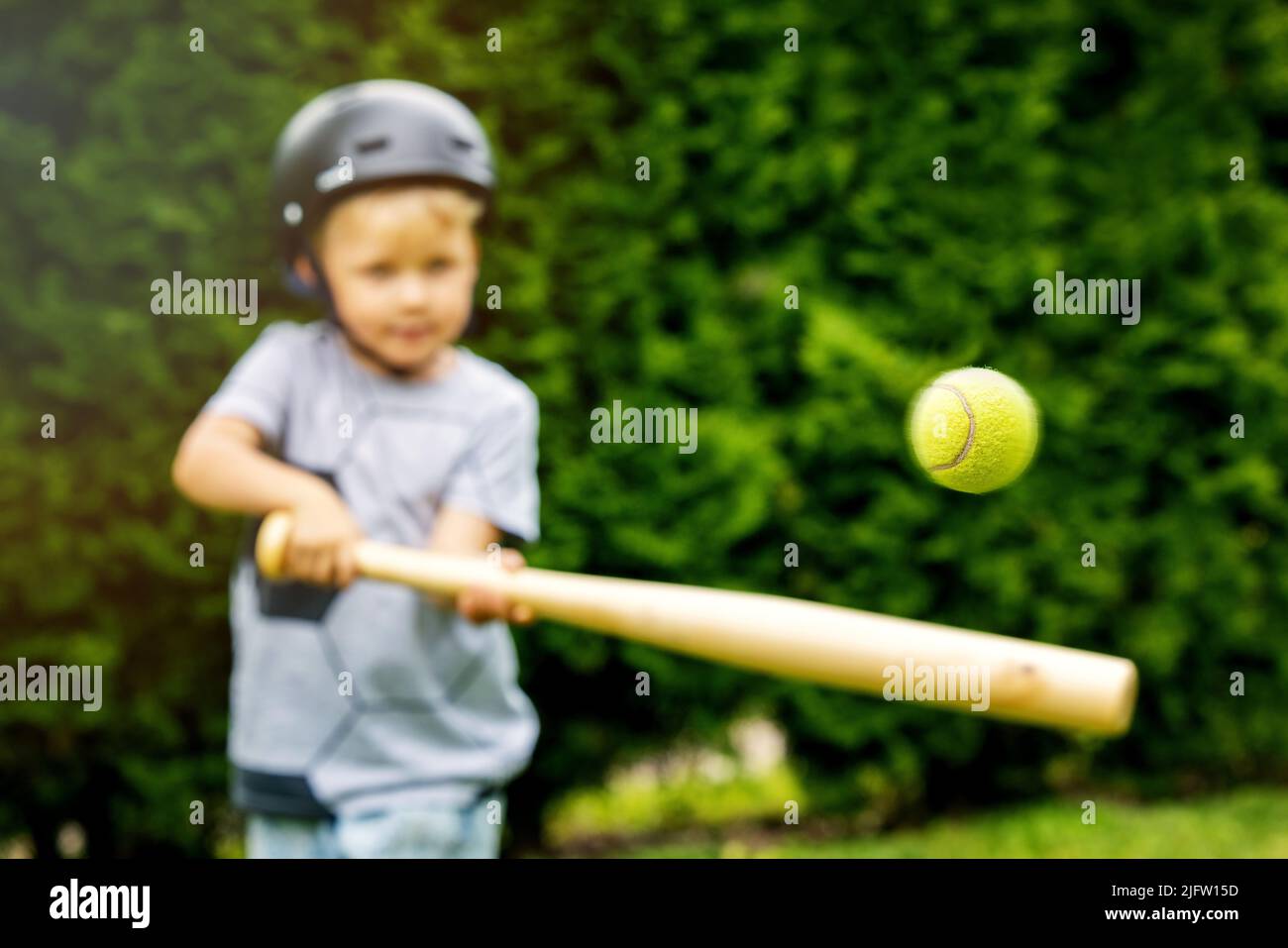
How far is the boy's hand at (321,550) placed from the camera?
2713mm

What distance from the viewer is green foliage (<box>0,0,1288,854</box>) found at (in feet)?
13.0

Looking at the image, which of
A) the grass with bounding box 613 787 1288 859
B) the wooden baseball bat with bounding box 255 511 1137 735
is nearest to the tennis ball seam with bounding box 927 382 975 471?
the wooden baseball bat with bounding box 255 511 1137 735

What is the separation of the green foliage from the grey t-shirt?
1.05 m

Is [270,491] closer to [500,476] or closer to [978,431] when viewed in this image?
[500,476]

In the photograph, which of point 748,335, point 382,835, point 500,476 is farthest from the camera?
point 748,335

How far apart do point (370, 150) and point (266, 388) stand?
23.7 inches

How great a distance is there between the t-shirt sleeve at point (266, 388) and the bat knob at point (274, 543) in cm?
33

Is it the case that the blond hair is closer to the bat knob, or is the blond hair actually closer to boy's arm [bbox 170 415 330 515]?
boy's arm [bbox 170 415 330 515]

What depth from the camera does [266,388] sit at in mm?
3025

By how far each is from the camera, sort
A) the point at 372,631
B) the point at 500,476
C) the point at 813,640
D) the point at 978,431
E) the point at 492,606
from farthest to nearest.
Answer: the point at 500,476, the point at 372,631, the point at 492,606, the point at 978,431, the point at 813,640

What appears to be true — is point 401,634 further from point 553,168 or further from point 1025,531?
point 1025,531

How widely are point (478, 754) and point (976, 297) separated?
271 cm

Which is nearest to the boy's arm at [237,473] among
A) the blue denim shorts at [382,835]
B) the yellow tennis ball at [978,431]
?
the blue denim shorts at [382,835]

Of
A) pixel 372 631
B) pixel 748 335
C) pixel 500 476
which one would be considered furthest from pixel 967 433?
pixel 748 335
